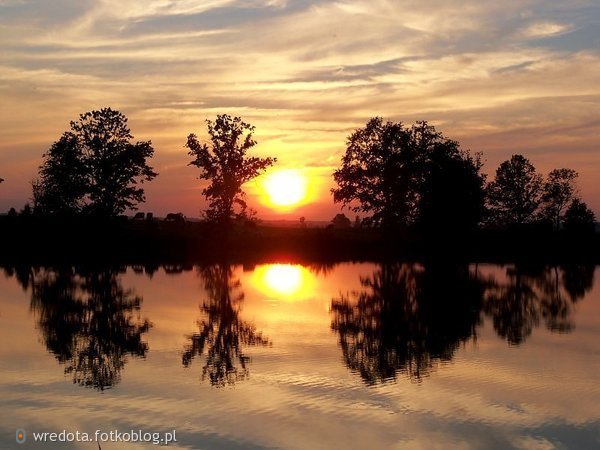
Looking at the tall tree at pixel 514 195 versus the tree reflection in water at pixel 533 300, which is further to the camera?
the tall tree at pixel 514 195

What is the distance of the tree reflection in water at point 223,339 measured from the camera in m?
26.7

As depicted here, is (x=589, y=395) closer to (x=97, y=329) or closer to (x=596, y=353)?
(x=596, y=353)

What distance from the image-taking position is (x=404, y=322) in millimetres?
40500

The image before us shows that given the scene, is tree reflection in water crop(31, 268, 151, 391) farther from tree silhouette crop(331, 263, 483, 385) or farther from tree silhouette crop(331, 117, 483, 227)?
tree silhouette crop(331, 117, 483, 227)

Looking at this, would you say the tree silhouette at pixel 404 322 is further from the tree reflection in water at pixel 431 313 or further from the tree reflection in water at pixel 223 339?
the tree reflection in water at pixel 223 339

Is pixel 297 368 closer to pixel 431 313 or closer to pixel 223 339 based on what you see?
pixel 223 339

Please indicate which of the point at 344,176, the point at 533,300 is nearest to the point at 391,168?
the point at 344,176

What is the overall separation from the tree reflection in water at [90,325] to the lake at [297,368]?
0.13 m

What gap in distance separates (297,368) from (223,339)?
24.5 feet

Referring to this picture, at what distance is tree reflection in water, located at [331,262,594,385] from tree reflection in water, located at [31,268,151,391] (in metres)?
8.60

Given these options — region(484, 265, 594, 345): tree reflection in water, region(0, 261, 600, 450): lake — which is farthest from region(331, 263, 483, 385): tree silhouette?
region(484, 265, 594, 345): tree reflection in water

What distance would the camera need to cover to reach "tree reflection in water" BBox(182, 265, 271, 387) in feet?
87.7

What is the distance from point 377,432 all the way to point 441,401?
386 centimetres

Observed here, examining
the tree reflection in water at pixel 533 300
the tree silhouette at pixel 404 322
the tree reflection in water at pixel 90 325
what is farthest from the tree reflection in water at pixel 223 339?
the tree reflection in water at pixel 533 300
